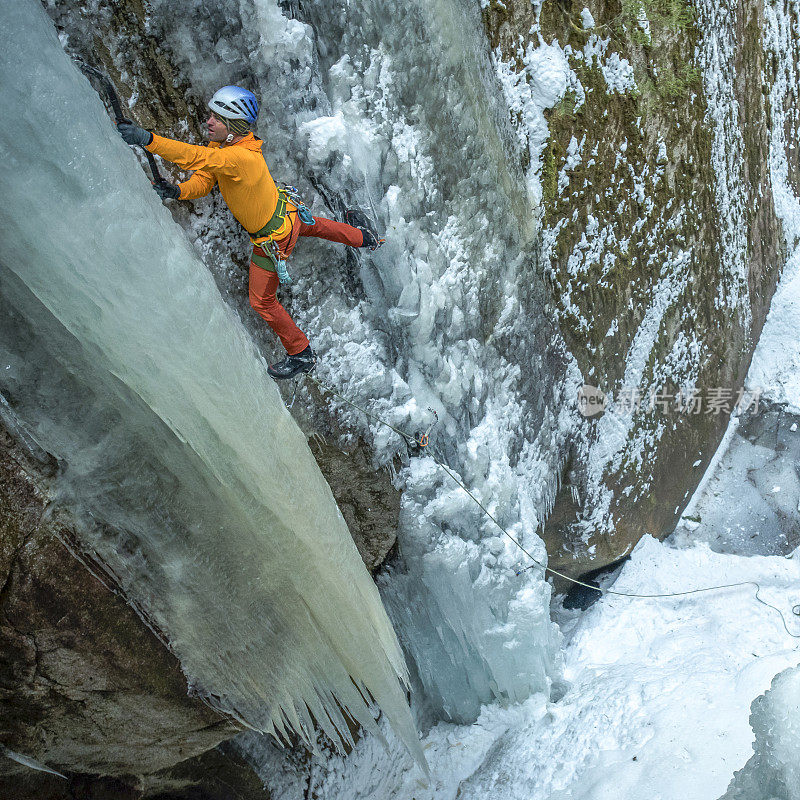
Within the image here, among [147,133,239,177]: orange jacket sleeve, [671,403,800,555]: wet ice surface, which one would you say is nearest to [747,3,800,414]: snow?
[671,403,800,555]: wet ice surface

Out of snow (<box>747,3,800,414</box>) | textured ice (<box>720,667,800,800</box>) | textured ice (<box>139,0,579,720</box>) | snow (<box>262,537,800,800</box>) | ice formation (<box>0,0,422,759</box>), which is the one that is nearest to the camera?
ice formation (<box>0,0,422,759</box>)

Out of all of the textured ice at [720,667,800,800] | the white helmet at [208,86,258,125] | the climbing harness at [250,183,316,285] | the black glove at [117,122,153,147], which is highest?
the black glove at [117,122,153,147]

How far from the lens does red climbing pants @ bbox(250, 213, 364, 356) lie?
1.93 m

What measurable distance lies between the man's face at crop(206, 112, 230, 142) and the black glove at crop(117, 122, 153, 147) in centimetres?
19

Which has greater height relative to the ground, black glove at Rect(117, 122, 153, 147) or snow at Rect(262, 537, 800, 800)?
black glove at Rect(117, 122, 153, 147)

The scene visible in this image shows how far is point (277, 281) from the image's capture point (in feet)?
6.49

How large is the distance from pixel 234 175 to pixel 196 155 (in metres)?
0.11

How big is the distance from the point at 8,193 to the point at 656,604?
3.38 meters

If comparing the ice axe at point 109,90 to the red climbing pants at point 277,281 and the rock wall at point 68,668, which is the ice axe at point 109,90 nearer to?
the red climbing pants at point 277,281

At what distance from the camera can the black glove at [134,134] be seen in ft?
5.22

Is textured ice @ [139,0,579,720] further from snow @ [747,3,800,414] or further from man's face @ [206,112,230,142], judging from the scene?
snow @ [747,3,800,414]

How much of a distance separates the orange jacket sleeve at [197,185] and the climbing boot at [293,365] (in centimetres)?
53

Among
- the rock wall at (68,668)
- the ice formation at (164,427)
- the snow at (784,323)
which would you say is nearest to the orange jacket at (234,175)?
the ice formation at (164,427)

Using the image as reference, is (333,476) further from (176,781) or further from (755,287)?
(755,287)
